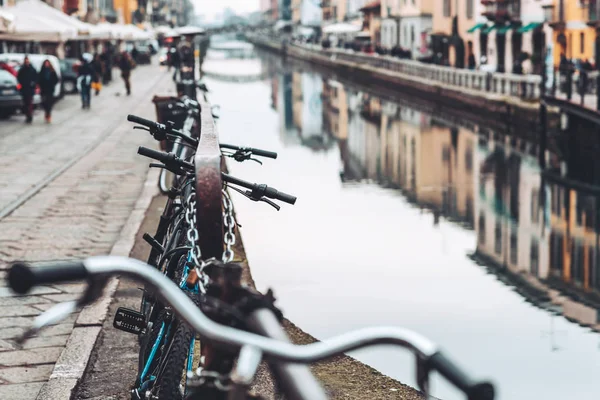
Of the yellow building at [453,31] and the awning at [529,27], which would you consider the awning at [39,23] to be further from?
the yellow building at [453,31]

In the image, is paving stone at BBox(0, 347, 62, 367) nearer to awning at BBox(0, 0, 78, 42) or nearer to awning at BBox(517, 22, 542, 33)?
awning at BBox(0, 0, 78, 42)

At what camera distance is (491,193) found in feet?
62.8

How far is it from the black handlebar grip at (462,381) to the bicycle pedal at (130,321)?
2.59 metres

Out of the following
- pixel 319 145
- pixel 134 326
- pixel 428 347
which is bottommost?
pixel 319 145

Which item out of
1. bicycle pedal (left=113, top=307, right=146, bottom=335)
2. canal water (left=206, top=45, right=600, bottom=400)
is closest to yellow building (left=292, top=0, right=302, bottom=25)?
canal water (left=206, top=45, right=600, bottom=400)

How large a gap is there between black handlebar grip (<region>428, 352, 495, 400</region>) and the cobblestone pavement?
11.0 ft

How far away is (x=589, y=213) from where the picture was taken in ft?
54.6

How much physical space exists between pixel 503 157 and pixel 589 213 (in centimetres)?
669

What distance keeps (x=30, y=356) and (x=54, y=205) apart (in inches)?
214

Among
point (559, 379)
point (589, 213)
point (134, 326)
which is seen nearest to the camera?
point (134, 326)

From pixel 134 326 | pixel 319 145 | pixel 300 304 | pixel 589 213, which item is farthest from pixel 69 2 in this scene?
pixel 134 326

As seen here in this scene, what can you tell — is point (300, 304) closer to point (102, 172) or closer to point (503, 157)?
point (102, 172)

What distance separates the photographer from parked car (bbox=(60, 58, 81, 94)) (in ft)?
102

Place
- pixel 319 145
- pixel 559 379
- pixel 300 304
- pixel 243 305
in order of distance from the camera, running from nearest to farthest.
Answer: pixel 243 305
pixel 559 379
pixel 300 304
pixel 319 145
